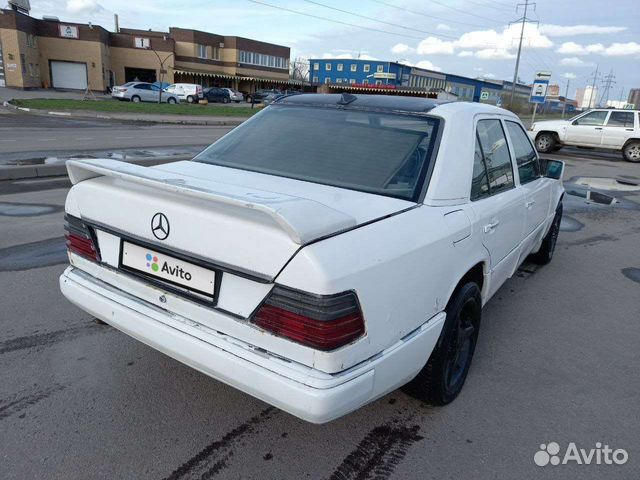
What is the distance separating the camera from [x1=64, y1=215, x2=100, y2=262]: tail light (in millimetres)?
2562

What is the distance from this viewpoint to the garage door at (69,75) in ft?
166

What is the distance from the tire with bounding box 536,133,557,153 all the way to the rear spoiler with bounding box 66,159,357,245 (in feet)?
63.9

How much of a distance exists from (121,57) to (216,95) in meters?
16.8

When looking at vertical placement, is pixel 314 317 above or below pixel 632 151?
above

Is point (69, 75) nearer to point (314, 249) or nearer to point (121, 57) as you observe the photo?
point (121, 57)

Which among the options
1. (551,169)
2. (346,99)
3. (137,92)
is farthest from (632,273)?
(137,92)

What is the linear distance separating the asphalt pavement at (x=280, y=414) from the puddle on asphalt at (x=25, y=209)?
2337 mm

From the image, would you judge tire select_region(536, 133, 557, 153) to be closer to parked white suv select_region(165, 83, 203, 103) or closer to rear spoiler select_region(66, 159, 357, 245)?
rear spoiler select_region(66, 159, 357, 245)

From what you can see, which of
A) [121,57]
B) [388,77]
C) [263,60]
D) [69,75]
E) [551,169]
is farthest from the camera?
[388,77]

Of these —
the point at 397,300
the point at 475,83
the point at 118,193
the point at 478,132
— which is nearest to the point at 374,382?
the point at 397,300

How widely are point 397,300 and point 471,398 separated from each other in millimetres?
1265

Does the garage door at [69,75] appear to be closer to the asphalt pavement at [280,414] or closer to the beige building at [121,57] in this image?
the beige building at [121,57]

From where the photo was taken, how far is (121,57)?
5722 cm

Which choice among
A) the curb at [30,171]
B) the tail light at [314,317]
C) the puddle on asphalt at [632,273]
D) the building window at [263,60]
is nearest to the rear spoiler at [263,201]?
the tail light at [314,317]
